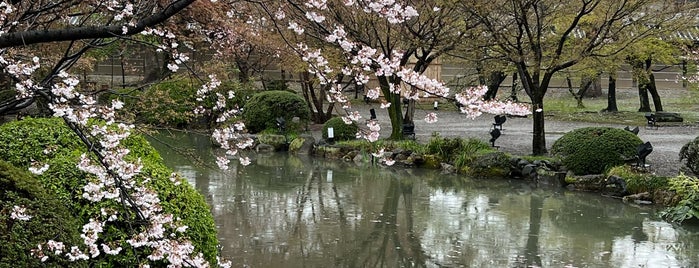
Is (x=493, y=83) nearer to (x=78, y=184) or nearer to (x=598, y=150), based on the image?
(x=598, y=150)

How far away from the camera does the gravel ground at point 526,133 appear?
12.7m

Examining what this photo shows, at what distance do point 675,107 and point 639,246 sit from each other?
62.4ft

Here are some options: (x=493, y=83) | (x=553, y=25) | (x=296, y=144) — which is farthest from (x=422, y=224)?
(x=493, y=83)

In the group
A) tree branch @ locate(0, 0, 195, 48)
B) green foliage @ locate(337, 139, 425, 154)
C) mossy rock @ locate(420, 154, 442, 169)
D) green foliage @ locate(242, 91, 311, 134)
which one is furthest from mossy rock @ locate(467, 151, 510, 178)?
tree branch @ locate(0, 0, 195, 48)

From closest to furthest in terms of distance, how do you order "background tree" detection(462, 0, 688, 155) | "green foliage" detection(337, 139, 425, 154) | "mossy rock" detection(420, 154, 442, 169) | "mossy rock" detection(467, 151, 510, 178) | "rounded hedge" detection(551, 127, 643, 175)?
"rounded hedge" detection(551, 127, 643, 175), "mossy rock" detection(467, 151, 510, 178), "background tree" detection(462, 0, 688, 155), "mossy rock" detection(420, 154, 442, 169), "green foliage" detection(337, 139, 425, 154)

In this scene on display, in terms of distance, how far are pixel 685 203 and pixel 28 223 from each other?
25.2 feet

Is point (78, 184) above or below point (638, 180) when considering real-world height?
above

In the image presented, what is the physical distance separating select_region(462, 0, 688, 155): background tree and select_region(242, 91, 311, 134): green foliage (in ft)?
16.3

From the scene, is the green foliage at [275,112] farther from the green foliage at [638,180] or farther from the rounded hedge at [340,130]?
the green foliage at [638,180]

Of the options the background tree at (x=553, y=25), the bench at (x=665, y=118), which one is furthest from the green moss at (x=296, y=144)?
the bench at (x=665, y=118)

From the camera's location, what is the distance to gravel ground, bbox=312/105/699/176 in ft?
41.7

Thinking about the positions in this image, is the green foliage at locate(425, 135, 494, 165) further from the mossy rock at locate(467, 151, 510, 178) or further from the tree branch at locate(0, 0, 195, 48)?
the tree branch at locate(0, 0, 195, 48)

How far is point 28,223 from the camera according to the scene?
8.94 ft

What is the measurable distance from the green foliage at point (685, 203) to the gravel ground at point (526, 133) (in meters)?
2.50
